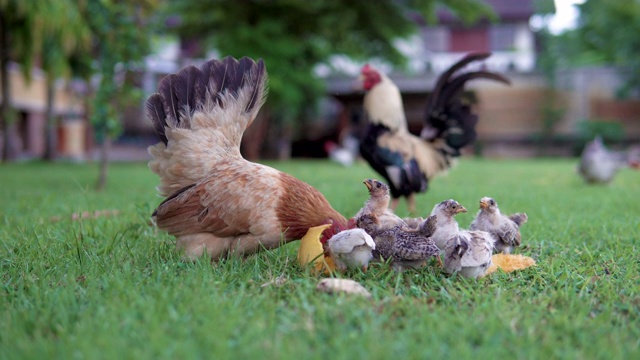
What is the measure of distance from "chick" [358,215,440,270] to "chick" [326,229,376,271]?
0.39ft

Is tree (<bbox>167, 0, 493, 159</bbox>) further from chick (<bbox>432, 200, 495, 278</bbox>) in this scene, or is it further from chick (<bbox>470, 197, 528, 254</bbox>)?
chick (<bbox>432, 200, 495, 278</bbox>)

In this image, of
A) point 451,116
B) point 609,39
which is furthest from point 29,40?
point 609,39

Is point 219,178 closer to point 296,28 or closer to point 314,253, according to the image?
point 314,253

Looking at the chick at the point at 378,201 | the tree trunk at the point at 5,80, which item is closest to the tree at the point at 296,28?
the tree trunk at the point at 5,80

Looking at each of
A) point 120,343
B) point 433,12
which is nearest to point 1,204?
point 120,343

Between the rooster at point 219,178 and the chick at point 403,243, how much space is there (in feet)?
0.56

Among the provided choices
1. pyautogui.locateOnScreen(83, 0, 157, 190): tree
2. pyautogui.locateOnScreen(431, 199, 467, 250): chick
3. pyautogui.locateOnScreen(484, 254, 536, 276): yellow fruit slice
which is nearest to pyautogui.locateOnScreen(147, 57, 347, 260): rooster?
pyautogui.locateOnScreen(431, 199, 467, 250): chick

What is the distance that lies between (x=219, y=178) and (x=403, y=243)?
0.95m

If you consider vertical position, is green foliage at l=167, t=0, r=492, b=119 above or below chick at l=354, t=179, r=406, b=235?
above

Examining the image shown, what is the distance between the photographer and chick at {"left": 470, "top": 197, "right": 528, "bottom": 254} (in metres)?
2.83

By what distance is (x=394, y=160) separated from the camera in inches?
196

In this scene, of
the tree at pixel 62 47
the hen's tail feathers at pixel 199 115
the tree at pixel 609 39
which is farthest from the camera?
the tree at pixel 609 39

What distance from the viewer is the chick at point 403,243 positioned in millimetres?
2408

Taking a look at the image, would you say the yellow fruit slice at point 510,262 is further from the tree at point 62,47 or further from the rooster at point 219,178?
the tree at point 62,47
